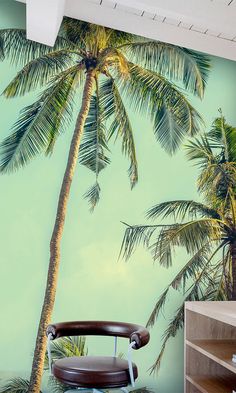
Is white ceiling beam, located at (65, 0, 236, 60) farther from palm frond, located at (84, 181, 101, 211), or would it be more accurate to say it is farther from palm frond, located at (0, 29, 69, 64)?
palm frond, located at (84, 181, 101, 211)

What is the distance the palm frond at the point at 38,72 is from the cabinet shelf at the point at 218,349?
2.06m

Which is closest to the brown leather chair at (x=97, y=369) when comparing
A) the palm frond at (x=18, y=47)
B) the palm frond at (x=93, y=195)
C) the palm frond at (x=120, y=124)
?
the palm frond at (x=93, y=195)

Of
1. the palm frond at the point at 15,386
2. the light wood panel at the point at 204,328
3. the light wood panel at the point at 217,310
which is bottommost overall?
the palm frond at the point at 15,386

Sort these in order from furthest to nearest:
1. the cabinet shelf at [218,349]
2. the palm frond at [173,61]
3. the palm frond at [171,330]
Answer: the palm frond at [173,61] < the palm frond at [171,330] < the cabinet shelf at [218,349]

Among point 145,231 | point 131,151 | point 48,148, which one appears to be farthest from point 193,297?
point 48,148

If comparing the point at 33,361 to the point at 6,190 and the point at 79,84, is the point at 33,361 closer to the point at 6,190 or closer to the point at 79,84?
the point at 6,190

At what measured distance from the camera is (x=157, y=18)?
3406mm

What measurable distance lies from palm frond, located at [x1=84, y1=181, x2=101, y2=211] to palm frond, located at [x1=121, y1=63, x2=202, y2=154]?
1.95 feet

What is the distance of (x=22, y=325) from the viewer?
130 inches

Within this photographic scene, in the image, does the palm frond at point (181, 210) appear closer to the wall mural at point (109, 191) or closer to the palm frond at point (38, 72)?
the wall mural at point (109, 191)

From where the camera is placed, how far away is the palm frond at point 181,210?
3.63 meters

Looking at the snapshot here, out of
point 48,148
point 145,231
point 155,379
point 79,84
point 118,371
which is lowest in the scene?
point 155,379

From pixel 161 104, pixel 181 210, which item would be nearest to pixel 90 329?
pixel 181 210

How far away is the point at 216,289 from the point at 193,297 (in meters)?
0.19
